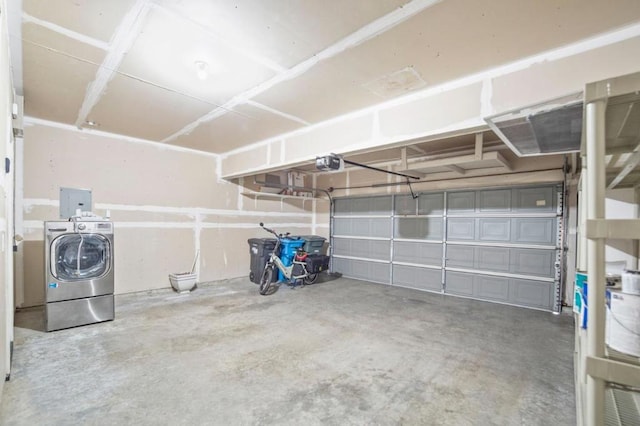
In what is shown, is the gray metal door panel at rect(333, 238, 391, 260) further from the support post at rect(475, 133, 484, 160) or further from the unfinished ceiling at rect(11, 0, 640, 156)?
the unfinished ceiling at rect(11, 0, 640, 156)

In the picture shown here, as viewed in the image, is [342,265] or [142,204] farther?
[342,265]

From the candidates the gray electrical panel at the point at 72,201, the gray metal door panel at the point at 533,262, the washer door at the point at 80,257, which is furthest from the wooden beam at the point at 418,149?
the gray electrical panel at the point at 72,201

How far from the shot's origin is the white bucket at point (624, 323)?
898 mm

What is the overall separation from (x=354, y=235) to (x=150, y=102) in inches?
186

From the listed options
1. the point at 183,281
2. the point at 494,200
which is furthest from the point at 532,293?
the point at 183,281

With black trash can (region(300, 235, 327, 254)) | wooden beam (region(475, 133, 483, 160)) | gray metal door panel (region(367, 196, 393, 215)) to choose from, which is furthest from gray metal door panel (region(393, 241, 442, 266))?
wooden beam (region(475, 133, 483, 160))

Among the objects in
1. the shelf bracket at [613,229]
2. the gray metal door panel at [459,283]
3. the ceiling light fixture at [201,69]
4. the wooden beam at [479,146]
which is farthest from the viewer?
the gray metal door panel at [459,283]

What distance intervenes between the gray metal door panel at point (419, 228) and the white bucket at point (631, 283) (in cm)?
454

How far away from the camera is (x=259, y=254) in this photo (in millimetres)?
5570

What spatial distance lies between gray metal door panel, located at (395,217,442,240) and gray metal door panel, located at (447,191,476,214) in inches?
→ 12.7

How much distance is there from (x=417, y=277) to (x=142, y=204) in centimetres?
511

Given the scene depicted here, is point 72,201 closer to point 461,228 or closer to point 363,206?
point 363,206

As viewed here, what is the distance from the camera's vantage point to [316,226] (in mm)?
7383

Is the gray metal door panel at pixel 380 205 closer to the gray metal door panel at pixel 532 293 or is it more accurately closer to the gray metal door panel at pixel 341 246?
the gray metal door panel at pixel 341 246
